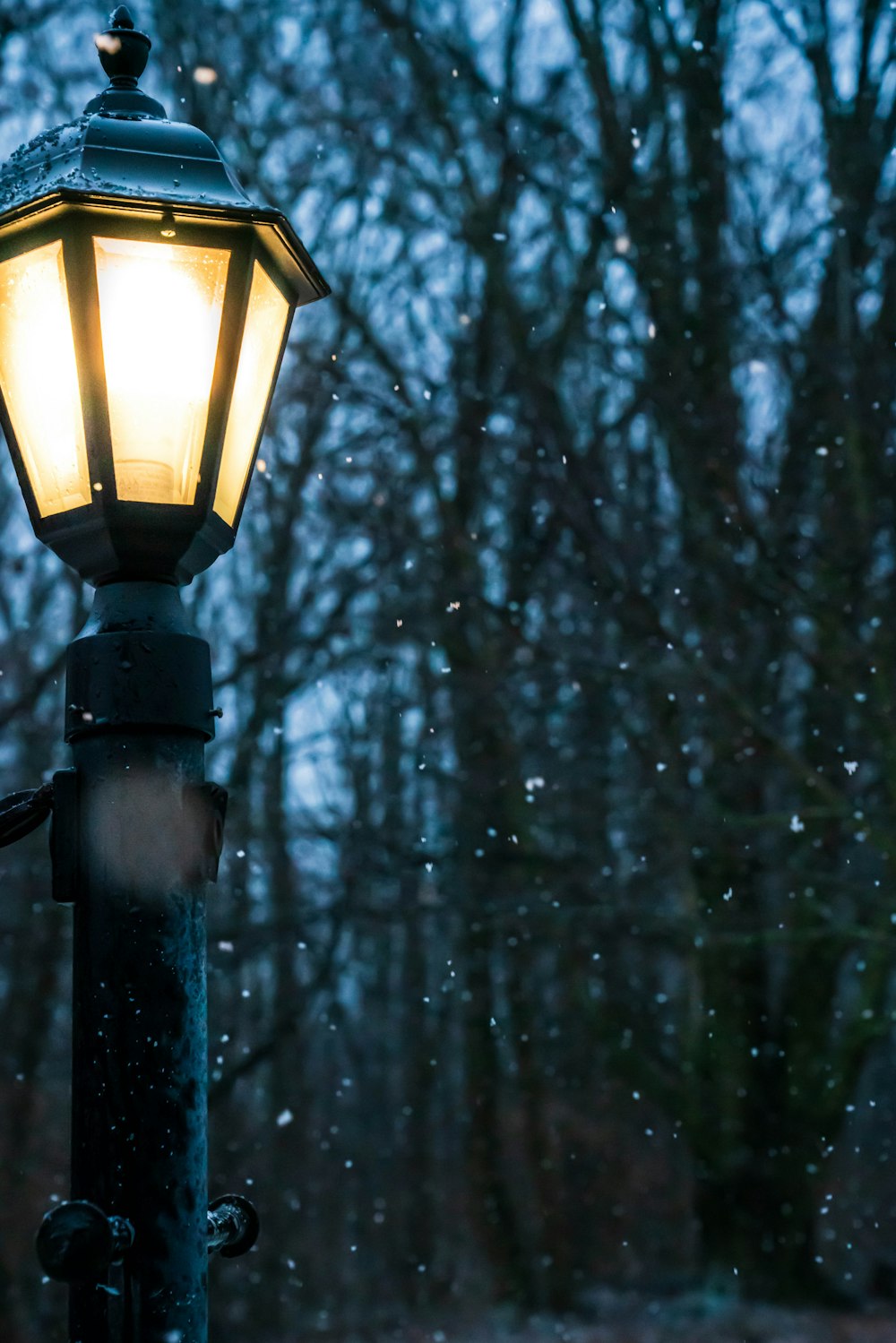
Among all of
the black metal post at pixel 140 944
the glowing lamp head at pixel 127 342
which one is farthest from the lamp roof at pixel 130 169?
the black metal post at pixel 140 944

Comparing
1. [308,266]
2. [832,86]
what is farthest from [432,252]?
[308,266]

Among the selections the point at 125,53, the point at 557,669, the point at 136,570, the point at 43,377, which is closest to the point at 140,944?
the point at 136,570

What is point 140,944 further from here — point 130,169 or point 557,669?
point 557,669

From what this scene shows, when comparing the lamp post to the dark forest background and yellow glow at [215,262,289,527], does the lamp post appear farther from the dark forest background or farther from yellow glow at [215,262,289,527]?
the dark forest background

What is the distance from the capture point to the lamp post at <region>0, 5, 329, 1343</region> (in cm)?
199

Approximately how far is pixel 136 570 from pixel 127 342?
0.34 m

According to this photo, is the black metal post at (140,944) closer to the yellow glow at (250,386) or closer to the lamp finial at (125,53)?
the yellow glow at (250,386)

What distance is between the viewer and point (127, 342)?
2129 mm

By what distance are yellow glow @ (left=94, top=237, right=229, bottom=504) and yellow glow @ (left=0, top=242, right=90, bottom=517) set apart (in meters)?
0.06

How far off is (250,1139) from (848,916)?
5.31m

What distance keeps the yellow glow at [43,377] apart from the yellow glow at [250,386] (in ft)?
0.73

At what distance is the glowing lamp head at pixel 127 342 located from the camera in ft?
6.98

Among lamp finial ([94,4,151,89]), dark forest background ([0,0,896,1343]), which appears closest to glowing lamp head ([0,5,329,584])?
lamp finial ([94,4,151,89])

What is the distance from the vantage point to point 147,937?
2049 millimetres
